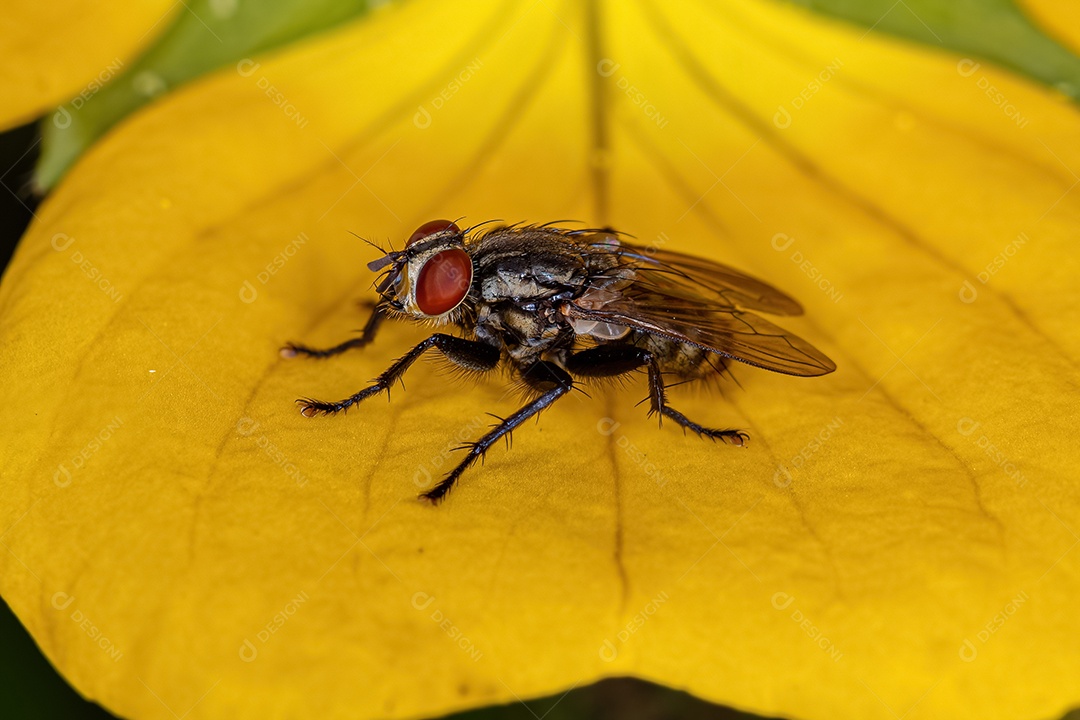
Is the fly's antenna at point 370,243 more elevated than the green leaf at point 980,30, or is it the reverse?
the green leaf at point 980,30

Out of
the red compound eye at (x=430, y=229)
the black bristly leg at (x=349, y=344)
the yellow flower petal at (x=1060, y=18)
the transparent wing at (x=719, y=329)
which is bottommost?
the black bristly leg at (x=349, y=344)

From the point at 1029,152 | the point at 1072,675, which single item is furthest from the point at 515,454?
the point at 1029,152

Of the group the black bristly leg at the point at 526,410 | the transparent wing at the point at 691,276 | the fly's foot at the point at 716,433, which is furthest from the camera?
the transparent wing at the point at 691,276

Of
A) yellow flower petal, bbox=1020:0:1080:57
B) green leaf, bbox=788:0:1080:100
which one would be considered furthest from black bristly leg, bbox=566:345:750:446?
yellow flower petal, bbox=1020:0:1080:57

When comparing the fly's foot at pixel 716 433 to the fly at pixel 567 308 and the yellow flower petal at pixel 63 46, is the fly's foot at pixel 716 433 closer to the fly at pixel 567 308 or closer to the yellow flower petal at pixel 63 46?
→ the fly at pixel 567 308

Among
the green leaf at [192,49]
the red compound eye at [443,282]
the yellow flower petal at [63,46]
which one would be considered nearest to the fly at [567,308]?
the red compound eye at [443,282]

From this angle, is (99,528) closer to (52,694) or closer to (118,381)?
(118,381)

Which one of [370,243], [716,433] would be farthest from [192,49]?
[716,433]

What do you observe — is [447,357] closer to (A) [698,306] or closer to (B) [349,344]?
(B) [349,344]
